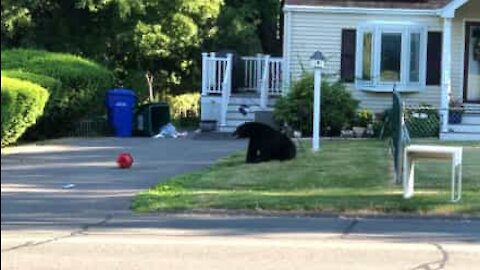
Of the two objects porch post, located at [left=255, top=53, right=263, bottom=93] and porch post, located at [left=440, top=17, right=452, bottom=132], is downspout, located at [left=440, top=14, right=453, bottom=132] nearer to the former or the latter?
porch post, located at [left=440, top=17, right=452, bottom=132]

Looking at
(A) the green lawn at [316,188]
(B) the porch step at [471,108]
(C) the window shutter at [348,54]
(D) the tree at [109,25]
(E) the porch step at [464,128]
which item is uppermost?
(D) the tree at [109,25]

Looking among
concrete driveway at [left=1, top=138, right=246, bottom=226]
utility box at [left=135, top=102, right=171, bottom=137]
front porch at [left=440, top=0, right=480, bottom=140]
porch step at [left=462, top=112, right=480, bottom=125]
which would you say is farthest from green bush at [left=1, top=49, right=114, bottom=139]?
porch step at [left=462, top=112, right=480, bottom=125]

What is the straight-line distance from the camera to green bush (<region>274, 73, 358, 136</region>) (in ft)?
71.9

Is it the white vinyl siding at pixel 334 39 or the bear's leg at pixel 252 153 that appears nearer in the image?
the bear's leg at pixel 252 153

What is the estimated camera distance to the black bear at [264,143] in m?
15.4

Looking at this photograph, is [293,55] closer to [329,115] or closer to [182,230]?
[329,115]

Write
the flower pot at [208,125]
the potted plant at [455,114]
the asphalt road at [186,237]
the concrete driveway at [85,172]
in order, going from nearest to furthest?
the asphalt road at [186,237] < the concrete driveway at [85,172] < the potted plant at [455,114] < the flower pot at [208,125]

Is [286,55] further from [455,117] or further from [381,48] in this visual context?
[455,117]

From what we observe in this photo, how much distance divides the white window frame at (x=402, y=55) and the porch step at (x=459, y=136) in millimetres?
2364

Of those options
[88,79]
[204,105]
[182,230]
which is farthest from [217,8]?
[182,230]

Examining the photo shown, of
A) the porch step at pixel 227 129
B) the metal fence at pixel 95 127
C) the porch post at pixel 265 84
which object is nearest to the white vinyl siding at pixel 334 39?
the porch post at pixel 265 84

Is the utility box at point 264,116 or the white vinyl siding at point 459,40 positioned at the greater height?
the white vinyl siding at point 459,40

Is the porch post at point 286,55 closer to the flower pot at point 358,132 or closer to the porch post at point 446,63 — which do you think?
the flower pot at point 358,132

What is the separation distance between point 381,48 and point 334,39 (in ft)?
4.48
